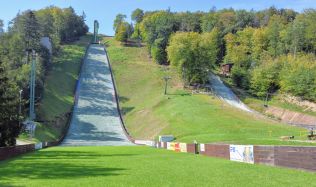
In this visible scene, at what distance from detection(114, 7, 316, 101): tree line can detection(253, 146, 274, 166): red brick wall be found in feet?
255

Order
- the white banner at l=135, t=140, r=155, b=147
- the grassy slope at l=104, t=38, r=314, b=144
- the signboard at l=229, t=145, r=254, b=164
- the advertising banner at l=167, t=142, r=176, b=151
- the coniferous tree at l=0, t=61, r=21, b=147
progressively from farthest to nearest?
1. the white banner at l=135, t=140, r=155, b=147
2. the grassy slope at l=104, t=38, r=314, b=144
3. the advertising banner at l=167, t=142, r=176, b=151
4. the coniferous tree at l=0, t=61, r=21, b=147
5. the signboard at l=229, t=145, r=254, b=164

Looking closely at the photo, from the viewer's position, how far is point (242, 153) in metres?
30.5

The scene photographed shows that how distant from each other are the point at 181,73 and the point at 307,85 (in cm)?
2872

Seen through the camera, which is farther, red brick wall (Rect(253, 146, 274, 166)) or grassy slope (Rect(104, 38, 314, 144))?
grassy slope (Rect(104, 38, 314, 144))

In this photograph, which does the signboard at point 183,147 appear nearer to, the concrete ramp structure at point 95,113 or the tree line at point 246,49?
the concrete ramp structure at point 95,113

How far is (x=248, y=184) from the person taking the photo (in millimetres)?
16859

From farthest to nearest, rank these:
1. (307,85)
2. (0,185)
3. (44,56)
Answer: (44,56) < (307,85) < (0,185)

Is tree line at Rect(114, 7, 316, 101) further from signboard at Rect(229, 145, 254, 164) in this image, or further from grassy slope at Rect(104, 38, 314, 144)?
signboard at Rect(229, 145, 254, 164)

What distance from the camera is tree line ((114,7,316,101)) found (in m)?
111

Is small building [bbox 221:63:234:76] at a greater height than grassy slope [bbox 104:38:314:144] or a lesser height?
greater

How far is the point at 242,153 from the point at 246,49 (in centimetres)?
12042

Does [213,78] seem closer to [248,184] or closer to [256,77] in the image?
[256,77]

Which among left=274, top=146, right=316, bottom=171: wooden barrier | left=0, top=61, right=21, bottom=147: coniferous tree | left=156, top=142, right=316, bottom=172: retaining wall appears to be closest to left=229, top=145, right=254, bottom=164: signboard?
left=156, top=142, right=316, bottom=172: retaining wall

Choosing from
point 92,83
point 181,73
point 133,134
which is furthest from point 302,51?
point 133,134
